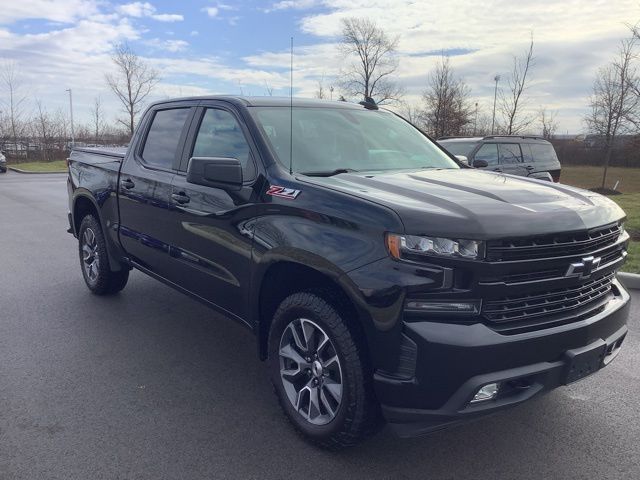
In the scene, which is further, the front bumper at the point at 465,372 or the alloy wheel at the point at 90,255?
the alloy wheel at the point at 90,255

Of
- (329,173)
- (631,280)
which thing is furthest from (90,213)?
(631,280)

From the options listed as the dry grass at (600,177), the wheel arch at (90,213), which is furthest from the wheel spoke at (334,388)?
the dry grass at (600,177)

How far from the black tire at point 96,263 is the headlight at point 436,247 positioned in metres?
3.72

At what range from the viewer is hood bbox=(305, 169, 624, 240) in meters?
2.51

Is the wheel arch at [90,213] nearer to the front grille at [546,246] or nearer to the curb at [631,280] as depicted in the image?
the front grille at [546,246]

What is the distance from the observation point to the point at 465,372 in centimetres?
243

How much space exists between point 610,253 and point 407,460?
62.2 inches

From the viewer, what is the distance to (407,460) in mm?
2938

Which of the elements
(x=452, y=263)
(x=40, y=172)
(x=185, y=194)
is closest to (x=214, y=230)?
(x=185, y=194)

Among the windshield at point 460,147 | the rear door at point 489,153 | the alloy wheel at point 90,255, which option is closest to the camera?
the alloy wheel at point 90,255

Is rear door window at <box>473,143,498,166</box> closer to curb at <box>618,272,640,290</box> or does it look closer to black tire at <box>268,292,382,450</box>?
curb at <box>618,272,640,290</box>

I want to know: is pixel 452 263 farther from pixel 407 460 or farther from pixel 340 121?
pixel 340 121

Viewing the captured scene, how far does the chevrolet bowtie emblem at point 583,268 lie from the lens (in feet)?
8.87

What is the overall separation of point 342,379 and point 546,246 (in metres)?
1.17
